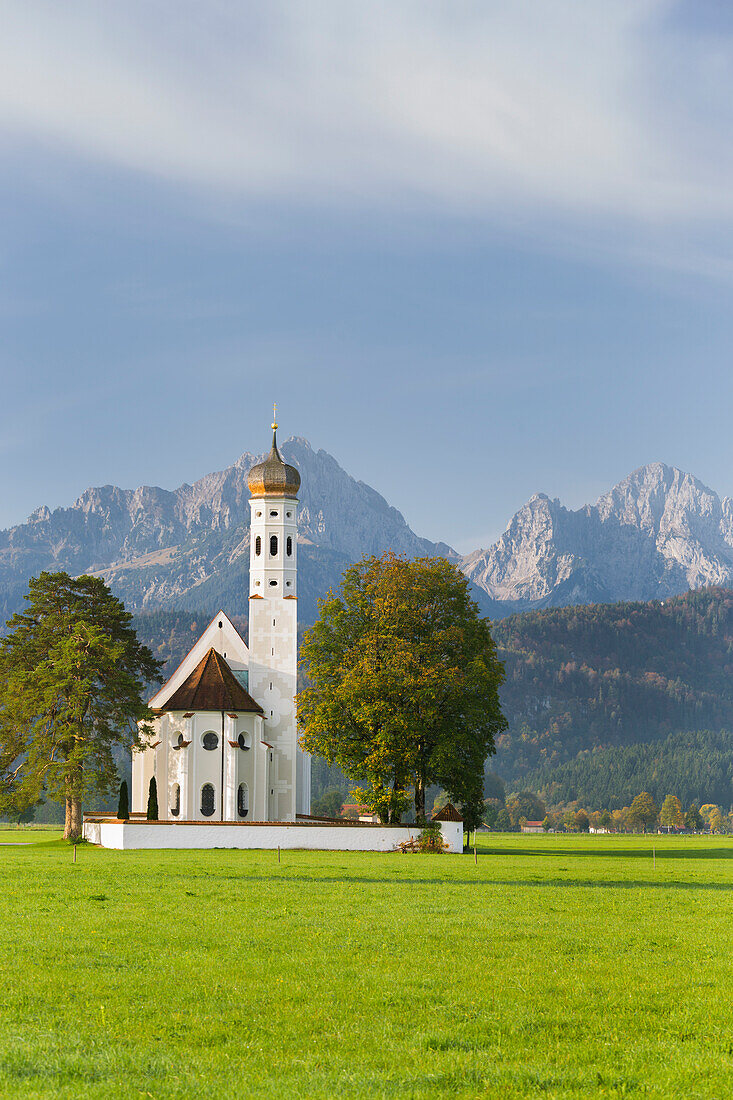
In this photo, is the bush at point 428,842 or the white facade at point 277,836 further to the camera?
the white facade at point 277,836

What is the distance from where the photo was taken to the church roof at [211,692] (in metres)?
79.2

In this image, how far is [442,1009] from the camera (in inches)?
526

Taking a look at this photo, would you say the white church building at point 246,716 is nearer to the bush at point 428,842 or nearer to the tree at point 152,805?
the tree at point 152,805

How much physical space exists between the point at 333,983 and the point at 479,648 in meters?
50.3

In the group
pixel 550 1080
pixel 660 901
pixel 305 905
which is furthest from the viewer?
pixel 660 901

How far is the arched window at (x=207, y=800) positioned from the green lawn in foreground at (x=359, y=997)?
2007 inches

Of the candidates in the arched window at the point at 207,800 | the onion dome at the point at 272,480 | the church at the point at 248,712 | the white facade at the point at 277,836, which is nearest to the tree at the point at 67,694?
the white facade at the point at 277,836

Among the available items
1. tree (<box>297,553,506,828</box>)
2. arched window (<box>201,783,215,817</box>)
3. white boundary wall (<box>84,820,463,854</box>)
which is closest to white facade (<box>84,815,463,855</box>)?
white boundary wall (<box>84,820,463,854</box>)

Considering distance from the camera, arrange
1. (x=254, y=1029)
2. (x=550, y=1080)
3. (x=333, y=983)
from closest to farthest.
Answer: (x=550, y=1080), (x=254, y=1029), (x=333, y=983)

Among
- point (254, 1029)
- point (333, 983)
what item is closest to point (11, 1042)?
point (254, 1029)

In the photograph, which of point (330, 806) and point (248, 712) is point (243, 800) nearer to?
point (248, 712)

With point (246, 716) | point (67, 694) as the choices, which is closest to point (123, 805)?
point (67, 694)

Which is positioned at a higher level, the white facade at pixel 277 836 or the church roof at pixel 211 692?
the church roof at pixel 211 692

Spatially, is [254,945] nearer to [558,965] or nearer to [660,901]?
[558,965]
